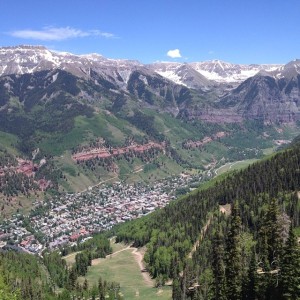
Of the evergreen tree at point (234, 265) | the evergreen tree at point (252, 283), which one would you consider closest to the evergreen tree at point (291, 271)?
the evergreen tree at point (252, 283)

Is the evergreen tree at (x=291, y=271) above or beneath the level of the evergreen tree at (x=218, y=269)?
above

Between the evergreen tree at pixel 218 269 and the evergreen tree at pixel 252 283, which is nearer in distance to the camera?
the evergreen tree at pixel 252 283

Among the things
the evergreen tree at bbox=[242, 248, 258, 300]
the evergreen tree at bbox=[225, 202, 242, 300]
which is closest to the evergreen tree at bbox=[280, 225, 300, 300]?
the evergreen tree at bbox=[242, 248, 258, 300]

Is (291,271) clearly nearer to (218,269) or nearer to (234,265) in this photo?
(234,265)

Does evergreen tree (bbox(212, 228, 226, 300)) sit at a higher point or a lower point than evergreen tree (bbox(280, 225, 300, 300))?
lower

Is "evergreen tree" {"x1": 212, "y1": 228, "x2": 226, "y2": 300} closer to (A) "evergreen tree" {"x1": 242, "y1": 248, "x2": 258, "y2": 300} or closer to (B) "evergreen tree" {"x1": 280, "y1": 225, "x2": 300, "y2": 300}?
(A) "evergreen tree" {"x1": 242, "y1": 248, "x2": 258, "y2": 300}

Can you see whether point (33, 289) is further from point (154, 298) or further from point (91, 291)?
point (154, 298)

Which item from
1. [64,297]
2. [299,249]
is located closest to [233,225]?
[299,249]

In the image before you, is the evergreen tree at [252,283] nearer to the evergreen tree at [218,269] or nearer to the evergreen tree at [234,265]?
the evergreen tree at [234,265]
